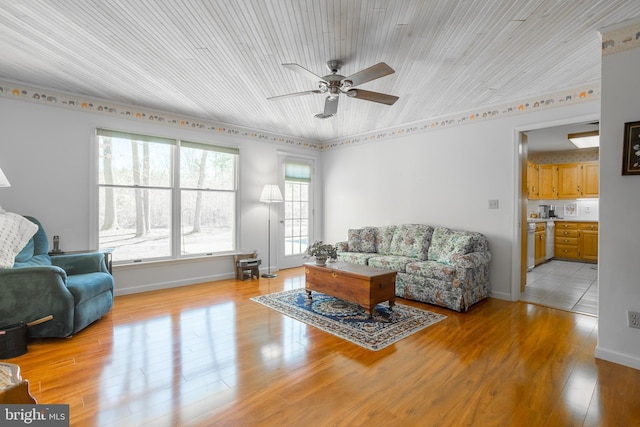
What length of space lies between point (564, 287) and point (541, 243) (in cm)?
203

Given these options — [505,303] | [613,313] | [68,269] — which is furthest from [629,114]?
[68,269]

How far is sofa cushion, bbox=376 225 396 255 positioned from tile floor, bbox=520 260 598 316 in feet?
6.26

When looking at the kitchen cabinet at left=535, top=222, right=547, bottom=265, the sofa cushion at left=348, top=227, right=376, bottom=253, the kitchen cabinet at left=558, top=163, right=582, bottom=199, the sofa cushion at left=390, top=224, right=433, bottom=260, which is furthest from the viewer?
the kitchen cabinet at left=558, top=163, right=582, bottom=199

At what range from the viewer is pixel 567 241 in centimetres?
686

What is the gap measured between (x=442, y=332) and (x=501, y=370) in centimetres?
73

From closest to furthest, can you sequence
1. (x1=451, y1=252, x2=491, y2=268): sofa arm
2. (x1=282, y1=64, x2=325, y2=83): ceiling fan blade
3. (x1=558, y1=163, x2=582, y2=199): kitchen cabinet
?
1. (x1=282, y1=64, x2=325, y2=83): ceiling fan blade
2. (x1=451, y1=252, x2=491, y2=268): sofa arm
3. (x1=558, y1=163, x2=582, y2=199): kitchen cabinet

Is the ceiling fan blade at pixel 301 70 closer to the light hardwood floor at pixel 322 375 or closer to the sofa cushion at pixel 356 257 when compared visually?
the light hardwood floor at pixel 322 375

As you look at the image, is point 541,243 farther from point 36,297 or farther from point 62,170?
point 62,170

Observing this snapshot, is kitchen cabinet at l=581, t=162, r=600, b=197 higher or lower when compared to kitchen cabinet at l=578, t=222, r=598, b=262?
higher

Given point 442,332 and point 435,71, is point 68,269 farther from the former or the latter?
point 435,71

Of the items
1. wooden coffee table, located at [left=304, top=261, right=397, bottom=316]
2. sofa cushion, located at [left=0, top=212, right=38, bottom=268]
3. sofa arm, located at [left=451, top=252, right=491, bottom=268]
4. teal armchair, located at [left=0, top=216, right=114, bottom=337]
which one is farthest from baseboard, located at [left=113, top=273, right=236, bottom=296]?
sofa arm, located at [left=451, top=252, right=491, bottom=268]

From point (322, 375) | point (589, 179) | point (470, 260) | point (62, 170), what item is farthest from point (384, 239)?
point (589, 179)

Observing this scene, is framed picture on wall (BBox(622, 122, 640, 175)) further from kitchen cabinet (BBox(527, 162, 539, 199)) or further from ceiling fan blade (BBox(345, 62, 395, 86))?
kitchen cabinet (BBox(527, 162, 539, 199))

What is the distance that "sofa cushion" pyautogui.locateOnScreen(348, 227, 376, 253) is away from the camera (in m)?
5.11
